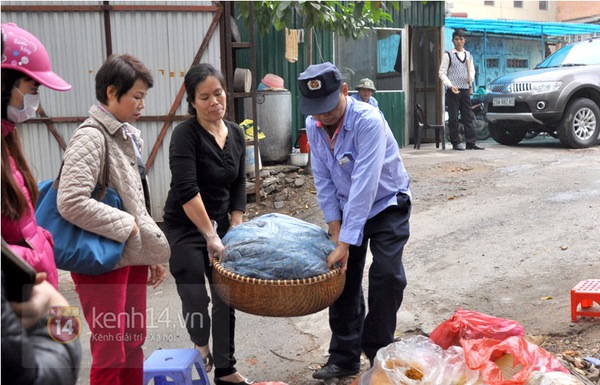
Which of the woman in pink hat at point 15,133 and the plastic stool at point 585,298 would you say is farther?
the plastic stool at point 585,298

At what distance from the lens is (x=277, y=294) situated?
9.62ft

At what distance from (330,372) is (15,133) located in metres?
2.47

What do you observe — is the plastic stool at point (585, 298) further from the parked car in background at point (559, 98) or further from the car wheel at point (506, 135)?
the car wheel at point (506, 135)

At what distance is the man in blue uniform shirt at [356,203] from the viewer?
11.0 feet

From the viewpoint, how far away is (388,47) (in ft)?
41.7

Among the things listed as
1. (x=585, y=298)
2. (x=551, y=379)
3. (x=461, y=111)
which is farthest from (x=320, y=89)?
(x=461, y=111)

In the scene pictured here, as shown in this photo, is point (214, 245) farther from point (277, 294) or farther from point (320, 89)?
point (320, 89)

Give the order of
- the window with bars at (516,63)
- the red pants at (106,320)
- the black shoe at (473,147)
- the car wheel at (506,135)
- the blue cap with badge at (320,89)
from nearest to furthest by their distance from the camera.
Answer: the red pants at (106,320)
the blue cap with badge at (320,89)
the black shoe at (473,147)
the car wheel at (506,135)
the window with bars at (516,63)

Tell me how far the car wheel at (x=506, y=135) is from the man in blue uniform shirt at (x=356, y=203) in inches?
347

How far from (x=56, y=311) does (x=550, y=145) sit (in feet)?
38.1

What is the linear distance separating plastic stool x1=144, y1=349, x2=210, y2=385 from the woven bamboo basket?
1.17 feet

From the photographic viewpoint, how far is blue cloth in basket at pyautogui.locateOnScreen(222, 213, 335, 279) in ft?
9.86

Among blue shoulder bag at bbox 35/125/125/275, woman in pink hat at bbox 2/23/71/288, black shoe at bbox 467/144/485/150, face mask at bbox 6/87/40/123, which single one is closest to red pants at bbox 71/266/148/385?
blue shoulder bag at bbox 35/125/125/275

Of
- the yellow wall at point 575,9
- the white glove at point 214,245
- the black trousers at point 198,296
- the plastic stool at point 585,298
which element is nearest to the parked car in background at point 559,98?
the plastic stool at point 585,298
